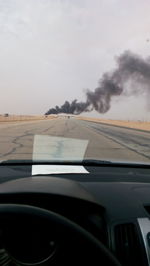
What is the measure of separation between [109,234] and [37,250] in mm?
702

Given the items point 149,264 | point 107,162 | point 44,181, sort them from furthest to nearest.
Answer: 1. point 107,162
2. point 44,181
3. point 149,264

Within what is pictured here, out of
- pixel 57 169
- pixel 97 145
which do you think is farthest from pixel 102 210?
pixel 97 145

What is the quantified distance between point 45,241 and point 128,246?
0.73 m

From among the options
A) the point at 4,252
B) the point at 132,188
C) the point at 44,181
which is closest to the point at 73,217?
the point at 44,181

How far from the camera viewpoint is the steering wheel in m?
1.77

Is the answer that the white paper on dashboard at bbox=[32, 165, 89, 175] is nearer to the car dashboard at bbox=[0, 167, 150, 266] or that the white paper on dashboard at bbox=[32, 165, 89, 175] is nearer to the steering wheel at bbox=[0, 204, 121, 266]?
the car dashboard at bbox=[0, 167, 150, 266]

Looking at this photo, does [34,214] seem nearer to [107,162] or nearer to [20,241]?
[20,241]

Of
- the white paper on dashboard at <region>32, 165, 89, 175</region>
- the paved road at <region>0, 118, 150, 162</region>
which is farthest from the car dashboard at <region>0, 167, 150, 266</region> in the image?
the paved road at <region>0, 118, 150, 162</region>

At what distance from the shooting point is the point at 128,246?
239 centimetres

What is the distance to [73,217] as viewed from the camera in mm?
2547

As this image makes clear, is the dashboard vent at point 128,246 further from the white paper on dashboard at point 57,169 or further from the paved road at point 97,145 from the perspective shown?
the paved road at point 97,145

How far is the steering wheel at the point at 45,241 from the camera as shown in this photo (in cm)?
177

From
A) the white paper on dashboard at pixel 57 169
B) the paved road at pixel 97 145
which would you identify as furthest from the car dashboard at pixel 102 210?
the paved road at pixel 97 145

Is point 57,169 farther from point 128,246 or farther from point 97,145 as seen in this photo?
point 97,145
